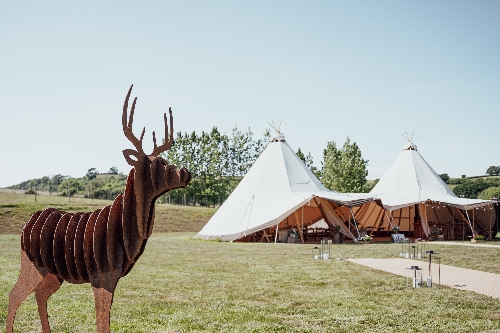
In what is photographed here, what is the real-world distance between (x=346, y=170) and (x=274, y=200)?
2396 cm

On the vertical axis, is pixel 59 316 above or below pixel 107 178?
below

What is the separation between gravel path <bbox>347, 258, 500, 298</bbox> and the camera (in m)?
9.05

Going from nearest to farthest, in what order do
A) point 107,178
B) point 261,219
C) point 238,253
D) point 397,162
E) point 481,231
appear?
point 238,253, point 261,219, point 481,231, point 397,162, point 107,178

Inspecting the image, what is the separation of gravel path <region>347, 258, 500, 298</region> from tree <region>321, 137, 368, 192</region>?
30.0 metres

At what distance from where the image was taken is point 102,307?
142 inches

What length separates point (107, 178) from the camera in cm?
6369

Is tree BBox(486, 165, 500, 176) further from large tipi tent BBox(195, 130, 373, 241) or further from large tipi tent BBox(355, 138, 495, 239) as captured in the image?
large tipi tent BBox(195, 130, 373, 241)

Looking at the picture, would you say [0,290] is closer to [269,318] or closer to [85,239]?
[269,318]

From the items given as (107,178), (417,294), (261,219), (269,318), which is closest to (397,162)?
(261,219)

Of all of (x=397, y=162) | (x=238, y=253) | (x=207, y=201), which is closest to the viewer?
(x=238, y=253)

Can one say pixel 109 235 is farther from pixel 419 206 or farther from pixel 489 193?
pixel 489 193

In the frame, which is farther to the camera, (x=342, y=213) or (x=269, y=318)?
(x=342, y=213)

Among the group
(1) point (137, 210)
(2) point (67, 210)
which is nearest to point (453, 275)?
(1) point (137, 210)

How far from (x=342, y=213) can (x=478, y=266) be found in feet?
36.1
